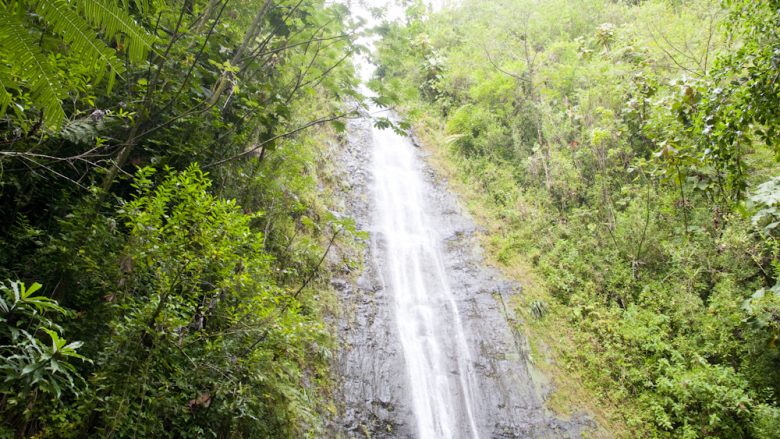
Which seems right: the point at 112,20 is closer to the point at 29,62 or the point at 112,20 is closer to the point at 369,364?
the point at 29,62

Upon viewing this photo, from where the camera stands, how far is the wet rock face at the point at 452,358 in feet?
23.0

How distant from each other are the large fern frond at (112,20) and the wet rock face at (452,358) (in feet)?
21.4

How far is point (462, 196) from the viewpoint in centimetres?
1306

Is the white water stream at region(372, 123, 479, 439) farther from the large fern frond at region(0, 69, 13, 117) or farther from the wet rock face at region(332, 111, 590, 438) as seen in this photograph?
the large fern frond at region(0, 69, 13, 117)

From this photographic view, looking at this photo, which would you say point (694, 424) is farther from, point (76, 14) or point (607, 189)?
point (76, 14)

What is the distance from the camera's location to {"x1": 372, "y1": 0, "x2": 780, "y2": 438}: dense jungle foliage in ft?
13.4

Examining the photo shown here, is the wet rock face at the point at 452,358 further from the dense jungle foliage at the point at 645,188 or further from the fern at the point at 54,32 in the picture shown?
the fern at the point at 54,32

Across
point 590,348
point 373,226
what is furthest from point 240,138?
point 590,348

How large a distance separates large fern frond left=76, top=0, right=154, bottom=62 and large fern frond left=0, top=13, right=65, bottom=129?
0.15m

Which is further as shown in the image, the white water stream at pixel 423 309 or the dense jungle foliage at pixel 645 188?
the white water stream at pixel 423 309

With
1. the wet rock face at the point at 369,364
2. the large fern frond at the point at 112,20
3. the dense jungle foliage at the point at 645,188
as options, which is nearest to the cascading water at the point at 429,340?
the wet rock face at the point at 369,364

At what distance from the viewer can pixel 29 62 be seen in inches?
39.2

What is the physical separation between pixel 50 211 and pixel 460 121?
43.3ft

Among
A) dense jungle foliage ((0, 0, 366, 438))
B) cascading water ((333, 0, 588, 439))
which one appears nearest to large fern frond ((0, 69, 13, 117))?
dense jungle foliage ((0, 0, 366, 438))
